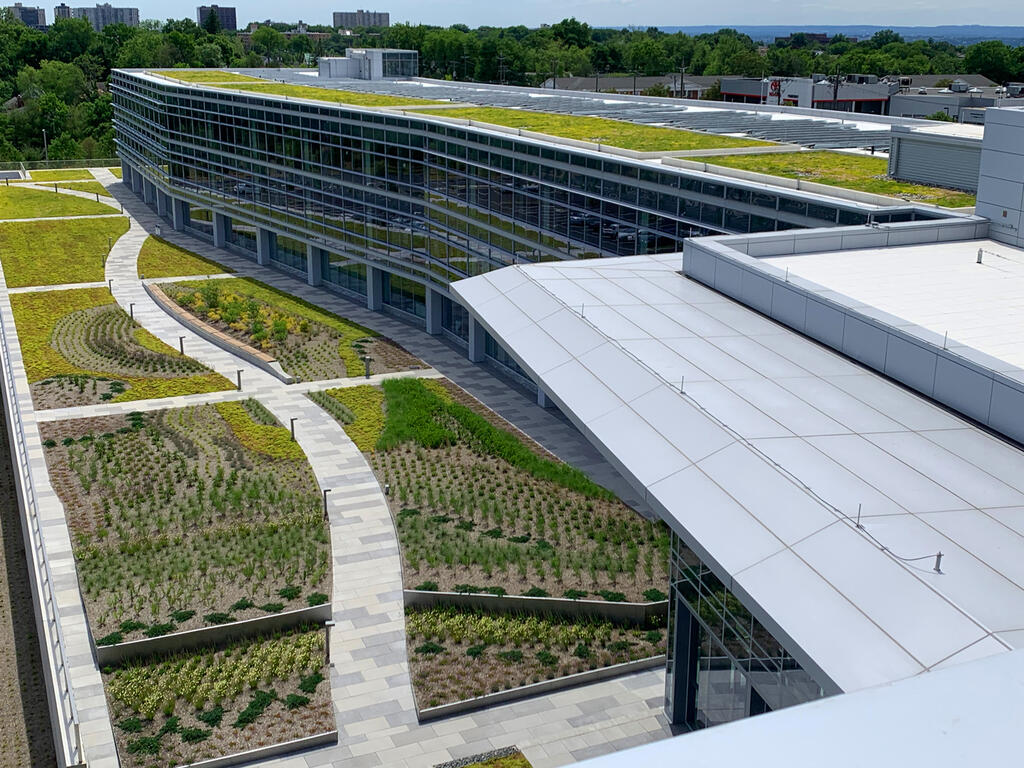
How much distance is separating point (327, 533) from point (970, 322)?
1783 cm

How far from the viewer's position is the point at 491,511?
31.7 m

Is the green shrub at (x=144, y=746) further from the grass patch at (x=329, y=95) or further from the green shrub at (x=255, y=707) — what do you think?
the grass patch at (x=329, y=95)

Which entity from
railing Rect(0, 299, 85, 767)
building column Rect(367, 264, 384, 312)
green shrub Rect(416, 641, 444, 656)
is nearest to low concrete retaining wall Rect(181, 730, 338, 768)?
railing Rect(0, 299, 85, 767)

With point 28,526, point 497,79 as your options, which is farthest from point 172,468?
point 497,79

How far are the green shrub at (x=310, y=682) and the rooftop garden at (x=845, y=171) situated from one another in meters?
20.3

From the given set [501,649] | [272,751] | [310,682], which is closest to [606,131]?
[501,649]

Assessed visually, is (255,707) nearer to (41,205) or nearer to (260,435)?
(260,435)

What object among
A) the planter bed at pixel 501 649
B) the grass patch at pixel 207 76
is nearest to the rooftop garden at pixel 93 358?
the planter bed at pixel 501 649

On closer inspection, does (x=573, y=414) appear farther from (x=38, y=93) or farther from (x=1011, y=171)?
(x=38, y=93)

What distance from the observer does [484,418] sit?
3928 cm

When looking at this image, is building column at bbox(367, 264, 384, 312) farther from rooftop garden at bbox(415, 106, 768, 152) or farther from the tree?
the tree

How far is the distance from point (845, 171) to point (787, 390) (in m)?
18.5

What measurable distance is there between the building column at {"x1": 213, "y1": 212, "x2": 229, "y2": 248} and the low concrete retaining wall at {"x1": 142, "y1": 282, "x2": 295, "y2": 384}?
43.1 ft

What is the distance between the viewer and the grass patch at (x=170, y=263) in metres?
62.5
